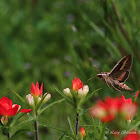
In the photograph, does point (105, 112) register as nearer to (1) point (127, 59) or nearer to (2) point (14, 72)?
(1) point (127, 59)

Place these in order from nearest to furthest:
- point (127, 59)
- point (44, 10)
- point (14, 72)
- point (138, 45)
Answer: point (127, 59) → point (138, 45) → point (14, 72) → point (44, 10)

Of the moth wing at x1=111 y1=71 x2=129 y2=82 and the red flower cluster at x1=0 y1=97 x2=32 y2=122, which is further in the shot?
the moth wing at x1=111 y1=71 x2=129 y2=82

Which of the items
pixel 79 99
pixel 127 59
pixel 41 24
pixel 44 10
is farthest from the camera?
pixel 44 10

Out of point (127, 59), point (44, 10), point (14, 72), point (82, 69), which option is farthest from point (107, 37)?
point (44, 10)

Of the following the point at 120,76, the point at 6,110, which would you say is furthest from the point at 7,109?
the point at 120,76

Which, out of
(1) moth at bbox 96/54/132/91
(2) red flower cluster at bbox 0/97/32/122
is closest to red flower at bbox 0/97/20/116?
(2) red flower cluster at bbox 0/97/32/122

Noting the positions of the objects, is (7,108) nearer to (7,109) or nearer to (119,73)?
(7,109)

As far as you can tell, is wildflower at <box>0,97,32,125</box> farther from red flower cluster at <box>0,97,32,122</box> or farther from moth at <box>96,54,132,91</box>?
moth at <box>96,54,132,91</box>

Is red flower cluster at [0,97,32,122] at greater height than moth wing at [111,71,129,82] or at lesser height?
greater
